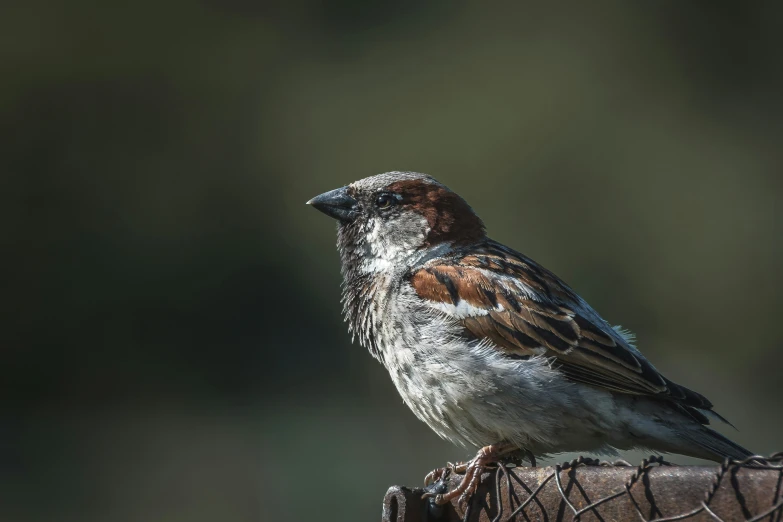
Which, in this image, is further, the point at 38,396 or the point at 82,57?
the point at 82,57

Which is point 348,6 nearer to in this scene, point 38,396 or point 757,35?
point 757,35

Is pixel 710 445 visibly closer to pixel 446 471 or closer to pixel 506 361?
pixel 506 361

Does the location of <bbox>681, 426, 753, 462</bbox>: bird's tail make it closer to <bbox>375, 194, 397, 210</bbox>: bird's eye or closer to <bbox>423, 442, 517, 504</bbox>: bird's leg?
<bbox>423, 442, 517, 504</bbox>: bird's leg

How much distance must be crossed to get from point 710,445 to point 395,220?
117cm

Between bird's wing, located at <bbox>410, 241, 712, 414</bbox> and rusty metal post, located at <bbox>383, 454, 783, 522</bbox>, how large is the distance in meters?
0.66

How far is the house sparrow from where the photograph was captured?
2373 mm

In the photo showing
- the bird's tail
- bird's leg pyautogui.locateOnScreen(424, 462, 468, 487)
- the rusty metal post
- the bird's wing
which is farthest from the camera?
the bird's wing

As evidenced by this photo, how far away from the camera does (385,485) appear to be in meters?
6.82

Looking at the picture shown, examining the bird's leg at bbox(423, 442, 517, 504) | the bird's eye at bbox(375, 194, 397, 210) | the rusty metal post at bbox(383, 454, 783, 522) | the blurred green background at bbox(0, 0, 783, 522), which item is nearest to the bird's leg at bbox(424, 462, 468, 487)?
the bird's leg at bbox(423, 442, 517, 504)

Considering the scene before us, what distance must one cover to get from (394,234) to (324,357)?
6.32 m

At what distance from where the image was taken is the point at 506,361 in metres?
2.45

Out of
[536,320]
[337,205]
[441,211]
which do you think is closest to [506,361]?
[536,320]

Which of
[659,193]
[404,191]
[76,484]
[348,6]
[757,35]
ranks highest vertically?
[348,6]

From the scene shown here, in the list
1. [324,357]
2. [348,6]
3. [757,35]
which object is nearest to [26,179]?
[324,357]
